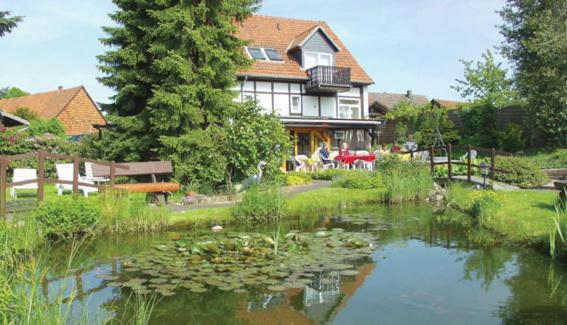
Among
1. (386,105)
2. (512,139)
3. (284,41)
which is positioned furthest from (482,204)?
(386,105)

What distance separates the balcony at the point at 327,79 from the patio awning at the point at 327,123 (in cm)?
215

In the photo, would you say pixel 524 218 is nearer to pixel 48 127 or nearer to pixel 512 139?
pixel 512 139

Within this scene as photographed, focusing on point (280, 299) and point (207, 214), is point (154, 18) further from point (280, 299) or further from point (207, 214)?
point (280, 299)

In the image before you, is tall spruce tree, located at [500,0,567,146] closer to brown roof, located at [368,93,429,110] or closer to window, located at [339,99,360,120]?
window, located at [339,99,360,120]

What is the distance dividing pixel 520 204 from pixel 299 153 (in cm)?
1610

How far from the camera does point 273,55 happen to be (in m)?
26.6

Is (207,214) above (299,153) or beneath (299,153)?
beneath

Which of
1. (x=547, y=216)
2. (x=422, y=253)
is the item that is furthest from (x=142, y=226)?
(x=547, y=216)

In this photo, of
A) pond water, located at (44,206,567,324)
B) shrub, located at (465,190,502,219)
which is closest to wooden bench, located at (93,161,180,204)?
pond water, located at (44,206,567,324)

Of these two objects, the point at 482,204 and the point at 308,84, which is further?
the point at 308,84

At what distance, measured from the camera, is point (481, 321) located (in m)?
4.70

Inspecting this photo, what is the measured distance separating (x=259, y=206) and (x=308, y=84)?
1719 cm

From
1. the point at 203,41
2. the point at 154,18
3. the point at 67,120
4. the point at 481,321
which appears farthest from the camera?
the point at 67,120

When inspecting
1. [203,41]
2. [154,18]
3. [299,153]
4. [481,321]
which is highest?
[154,18]
